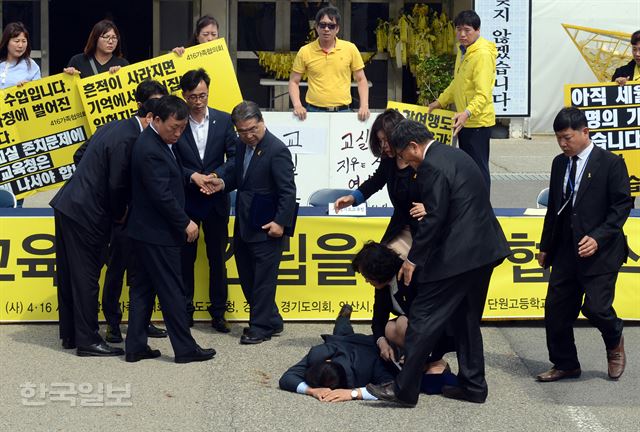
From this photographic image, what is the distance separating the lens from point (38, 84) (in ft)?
34.8

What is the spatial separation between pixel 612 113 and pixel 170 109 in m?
4.85

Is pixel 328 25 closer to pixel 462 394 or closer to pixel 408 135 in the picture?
pixel 408 135

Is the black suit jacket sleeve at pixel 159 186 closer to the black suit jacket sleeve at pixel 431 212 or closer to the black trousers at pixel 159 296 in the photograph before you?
the black trousers at pixel 159 296

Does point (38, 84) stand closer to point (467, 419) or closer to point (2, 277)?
point (2, 277)

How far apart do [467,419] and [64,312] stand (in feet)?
9.89

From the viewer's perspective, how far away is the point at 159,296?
7.97 metres

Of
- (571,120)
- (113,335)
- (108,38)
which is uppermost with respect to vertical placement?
(108,38)

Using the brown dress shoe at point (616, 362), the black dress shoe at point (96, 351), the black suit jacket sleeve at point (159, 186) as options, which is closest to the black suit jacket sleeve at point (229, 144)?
the black suit jacket sleeve at point (159, 186)

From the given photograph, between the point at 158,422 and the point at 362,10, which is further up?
the point at 362,10

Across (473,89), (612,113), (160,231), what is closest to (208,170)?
(160,231)

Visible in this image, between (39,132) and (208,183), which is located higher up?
(39,132)

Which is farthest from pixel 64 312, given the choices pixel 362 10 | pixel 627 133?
pixel 362 10
